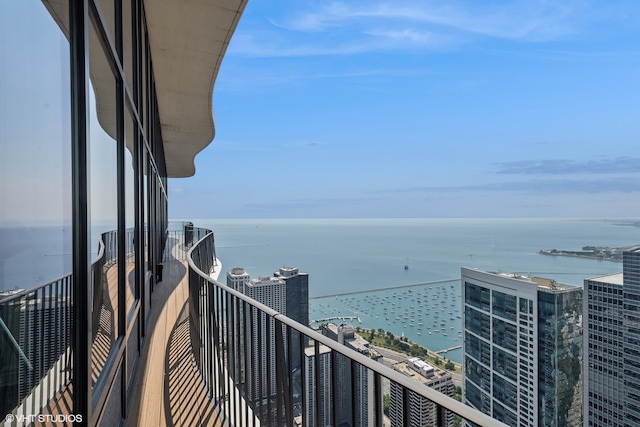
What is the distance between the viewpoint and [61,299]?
1.30 m

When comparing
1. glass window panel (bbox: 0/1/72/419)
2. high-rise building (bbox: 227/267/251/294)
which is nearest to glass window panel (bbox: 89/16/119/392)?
glass window panel (bbox: 0/1/72/419)

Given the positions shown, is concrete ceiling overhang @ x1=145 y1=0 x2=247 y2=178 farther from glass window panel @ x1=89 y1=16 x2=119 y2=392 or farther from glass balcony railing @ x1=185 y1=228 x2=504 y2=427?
glass balcony railing @ x1=185 y1=228 x2=504 y2=427

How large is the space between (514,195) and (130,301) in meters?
64.4

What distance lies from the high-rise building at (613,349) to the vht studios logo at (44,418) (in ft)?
24.3

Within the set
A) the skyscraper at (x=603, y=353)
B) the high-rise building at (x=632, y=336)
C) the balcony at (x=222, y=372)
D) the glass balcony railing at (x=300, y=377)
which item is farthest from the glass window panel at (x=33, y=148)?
the skyscraper at (x=603, y=353)

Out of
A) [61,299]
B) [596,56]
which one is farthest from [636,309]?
[596,56]

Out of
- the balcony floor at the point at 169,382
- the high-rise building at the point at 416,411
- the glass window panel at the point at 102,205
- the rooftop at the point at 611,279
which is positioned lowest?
the balcony floor at the point at 169,382

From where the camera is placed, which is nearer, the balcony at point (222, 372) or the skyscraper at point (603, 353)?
the balcony at point (222, 372)

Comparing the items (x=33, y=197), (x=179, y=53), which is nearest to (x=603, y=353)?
(x=33, y=197)

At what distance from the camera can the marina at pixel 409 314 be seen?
13.6 m

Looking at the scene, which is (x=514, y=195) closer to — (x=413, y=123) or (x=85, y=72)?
(x=413, y=123)

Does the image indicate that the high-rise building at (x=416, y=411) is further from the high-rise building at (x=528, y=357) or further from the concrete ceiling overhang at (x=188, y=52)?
the high-rise building at (x=528, y=357)

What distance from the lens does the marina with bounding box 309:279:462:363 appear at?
1361cm

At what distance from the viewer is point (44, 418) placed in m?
1.15
